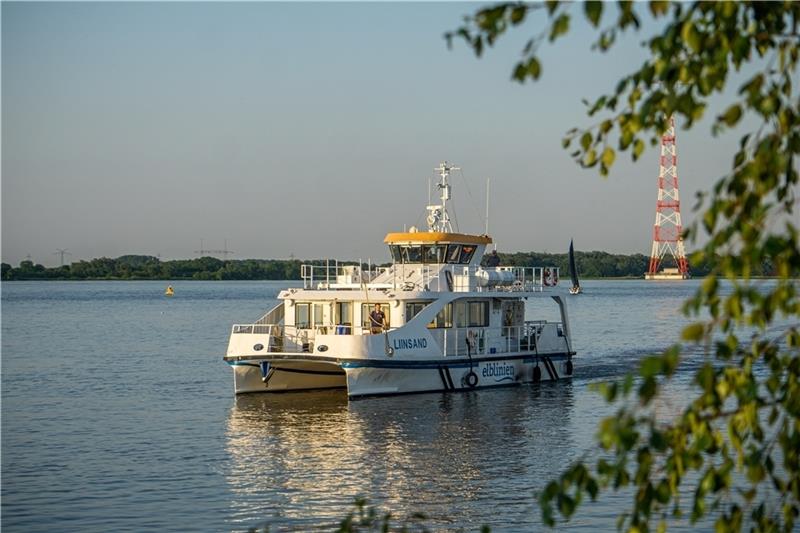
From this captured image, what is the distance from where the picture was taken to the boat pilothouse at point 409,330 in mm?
29203

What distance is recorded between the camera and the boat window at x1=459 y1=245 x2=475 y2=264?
1307 inches

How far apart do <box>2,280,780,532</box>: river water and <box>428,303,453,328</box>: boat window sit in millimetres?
2006

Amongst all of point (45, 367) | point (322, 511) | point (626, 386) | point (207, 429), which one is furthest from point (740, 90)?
point (45, 367)

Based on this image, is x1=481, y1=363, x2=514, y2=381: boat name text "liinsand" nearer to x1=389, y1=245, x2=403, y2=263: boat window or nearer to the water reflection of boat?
the water reflection of boat

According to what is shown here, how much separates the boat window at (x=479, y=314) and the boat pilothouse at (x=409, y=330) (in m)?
0.03

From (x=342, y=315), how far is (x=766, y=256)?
88.0 feet

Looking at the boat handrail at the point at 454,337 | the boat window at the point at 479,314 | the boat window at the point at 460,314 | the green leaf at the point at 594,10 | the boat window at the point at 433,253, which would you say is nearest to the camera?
the green leaf at the point at 594,10

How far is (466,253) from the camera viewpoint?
33312mm

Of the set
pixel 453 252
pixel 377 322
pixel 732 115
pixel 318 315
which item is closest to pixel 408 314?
pixel 377 322

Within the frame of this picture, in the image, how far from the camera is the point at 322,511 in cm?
1775

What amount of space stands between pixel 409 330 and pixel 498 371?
4.34m

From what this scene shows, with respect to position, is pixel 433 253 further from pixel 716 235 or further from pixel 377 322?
pixel 716 235

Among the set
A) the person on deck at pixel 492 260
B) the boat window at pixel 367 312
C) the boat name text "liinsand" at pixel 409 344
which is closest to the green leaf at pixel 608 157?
the boat name text "liinsand" at pixel 409 344

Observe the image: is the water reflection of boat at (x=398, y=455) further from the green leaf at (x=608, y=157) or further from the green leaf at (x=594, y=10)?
the green leaf at (x=594, y=10)
